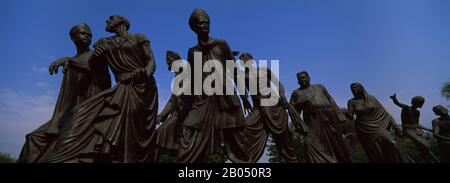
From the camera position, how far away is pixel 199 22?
723 centimetres

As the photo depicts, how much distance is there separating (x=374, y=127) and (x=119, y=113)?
5615mm

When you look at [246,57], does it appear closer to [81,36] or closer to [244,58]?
[244,58]

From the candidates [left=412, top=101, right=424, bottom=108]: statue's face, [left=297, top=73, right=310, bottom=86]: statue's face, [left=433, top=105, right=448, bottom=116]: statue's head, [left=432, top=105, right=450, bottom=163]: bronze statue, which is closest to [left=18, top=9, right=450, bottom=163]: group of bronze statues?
[left=297, top=73, right=310, bottom=86]: statue's face

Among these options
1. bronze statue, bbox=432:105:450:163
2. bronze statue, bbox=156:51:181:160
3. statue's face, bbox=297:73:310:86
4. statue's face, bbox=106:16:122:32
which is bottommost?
bronze statue, bbox=156:51:181:160

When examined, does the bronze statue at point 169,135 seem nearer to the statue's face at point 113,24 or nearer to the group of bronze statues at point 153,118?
the group of bronze statues at point 153,118

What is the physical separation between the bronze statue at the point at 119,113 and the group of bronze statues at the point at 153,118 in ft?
0.05

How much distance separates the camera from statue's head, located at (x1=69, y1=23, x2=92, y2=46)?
7.18 metres

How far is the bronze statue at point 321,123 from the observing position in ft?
27.5

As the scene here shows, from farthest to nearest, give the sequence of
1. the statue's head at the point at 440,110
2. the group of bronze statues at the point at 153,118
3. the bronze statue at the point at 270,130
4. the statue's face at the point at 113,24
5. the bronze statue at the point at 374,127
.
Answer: the statue's head at the point at 440,110 < the bronze statue at the point at 374,127 < the bronze statue at the point at 270,130 < the statue's face at the point at 113,24 < the group of bronze statues at the point at 153,118

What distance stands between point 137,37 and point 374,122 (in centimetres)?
543

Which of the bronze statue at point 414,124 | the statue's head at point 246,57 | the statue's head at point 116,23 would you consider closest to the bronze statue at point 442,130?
the bronze statue at point 414,124

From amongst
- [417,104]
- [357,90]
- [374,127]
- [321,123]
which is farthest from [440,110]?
[321,123]

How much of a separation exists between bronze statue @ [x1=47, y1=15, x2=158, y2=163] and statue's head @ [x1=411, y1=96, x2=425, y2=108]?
21.1ft

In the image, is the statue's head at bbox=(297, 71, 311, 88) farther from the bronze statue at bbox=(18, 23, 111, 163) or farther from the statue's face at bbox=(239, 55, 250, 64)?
the bronze statue at bbox=(18, 23, 111, 163)
